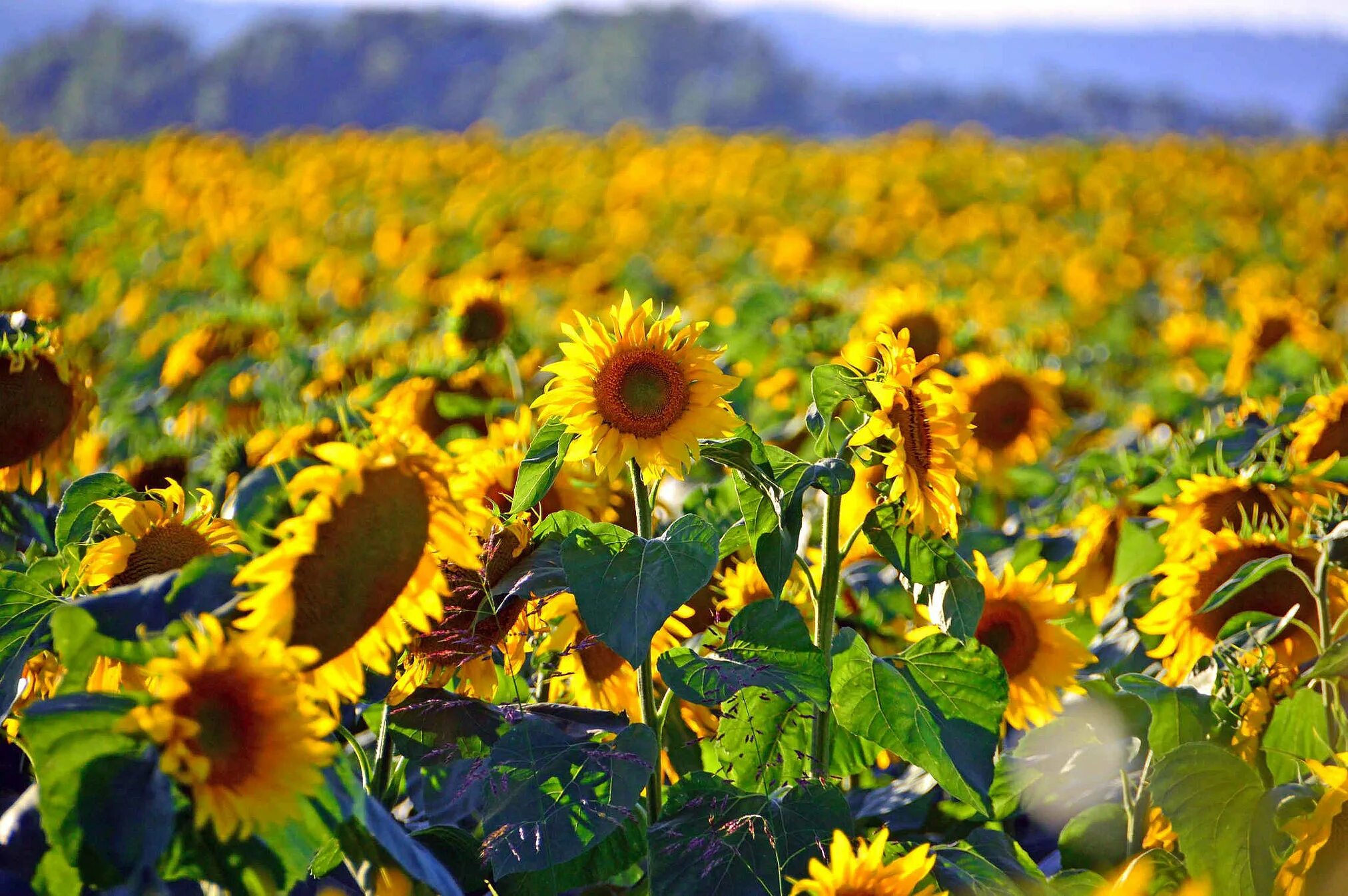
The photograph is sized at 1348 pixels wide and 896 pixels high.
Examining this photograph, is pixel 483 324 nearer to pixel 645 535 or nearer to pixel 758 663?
pixel 645 535

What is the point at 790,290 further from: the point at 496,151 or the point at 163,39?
the point at 163,39

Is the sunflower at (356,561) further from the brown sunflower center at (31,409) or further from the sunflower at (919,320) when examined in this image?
the sunflower at (919,320)

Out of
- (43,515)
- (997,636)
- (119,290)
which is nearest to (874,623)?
(997,636)

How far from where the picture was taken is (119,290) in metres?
5.57

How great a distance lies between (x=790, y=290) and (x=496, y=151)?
21.5ft

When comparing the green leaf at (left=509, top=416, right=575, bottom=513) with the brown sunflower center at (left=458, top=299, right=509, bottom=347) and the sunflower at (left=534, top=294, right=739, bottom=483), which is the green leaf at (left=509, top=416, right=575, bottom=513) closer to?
the sunflower at (left=534, top=294, right=739, bottom=483)

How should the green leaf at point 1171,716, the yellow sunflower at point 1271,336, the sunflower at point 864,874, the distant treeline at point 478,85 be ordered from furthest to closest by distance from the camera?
the distant treeline at point 478,85, the yellow sunflower at point 1271,336, the green leaf at point 1171,716, the sunflower at point 864,874

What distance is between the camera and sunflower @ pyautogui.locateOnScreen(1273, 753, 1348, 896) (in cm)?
125

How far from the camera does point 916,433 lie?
1414 mm

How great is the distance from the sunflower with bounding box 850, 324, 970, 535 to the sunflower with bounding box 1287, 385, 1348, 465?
0.80m

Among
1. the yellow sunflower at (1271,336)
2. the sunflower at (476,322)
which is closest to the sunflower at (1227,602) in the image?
the sunflower at (476,322)

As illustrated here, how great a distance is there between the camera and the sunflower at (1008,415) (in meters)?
2.91

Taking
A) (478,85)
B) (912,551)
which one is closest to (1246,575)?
(912,551)

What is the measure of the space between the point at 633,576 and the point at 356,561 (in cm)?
29
